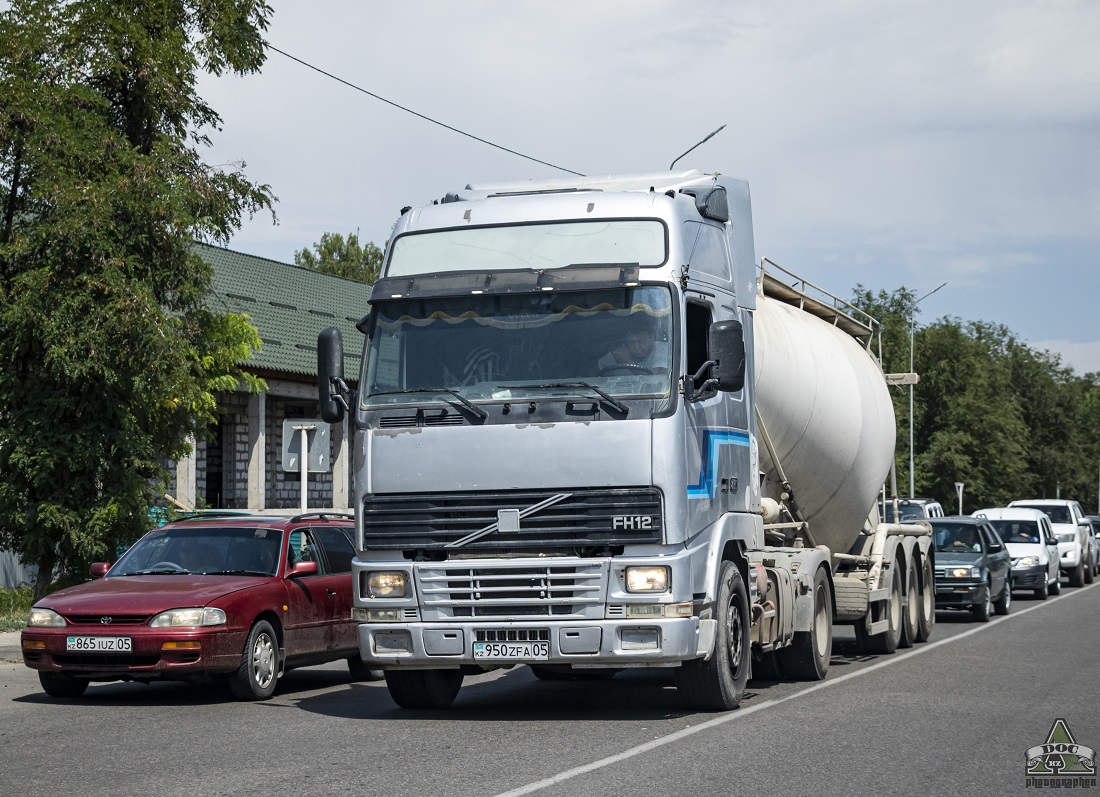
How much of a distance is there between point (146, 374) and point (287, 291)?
20.9m

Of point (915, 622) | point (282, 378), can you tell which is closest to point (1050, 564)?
point (915, 622)

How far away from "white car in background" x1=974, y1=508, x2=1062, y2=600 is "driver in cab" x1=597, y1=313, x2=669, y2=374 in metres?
21.1

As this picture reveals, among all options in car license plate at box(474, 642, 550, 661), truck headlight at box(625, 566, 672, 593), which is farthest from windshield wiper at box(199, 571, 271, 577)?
truck headlight at box(625, 566, 672, 593)

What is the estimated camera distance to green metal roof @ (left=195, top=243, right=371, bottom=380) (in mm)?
35375

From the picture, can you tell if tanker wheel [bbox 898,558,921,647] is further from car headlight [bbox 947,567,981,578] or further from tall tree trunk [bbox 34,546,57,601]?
tall tree trunk [bbox 34,546,57,601]

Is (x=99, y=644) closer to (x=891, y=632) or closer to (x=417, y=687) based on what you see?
(x=417, y=687)

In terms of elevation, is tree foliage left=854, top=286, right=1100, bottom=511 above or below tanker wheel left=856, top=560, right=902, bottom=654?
above

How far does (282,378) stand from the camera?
3528cm

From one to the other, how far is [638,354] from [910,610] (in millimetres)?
8915

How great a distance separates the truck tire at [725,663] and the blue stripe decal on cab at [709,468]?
64 centimetres

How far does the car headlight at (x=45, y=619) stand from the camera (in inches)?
489

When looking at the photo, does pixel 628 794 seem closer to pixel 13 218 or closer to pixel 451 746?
pixel 451 746

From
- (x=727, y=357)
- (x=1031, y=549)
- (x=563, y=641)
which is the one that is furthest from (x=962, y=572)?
(x=563, y=641)

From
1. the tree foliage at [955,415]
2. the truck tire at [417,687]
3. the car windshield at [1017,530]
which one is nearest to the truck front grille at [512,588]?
the truck tire at [417,687]
